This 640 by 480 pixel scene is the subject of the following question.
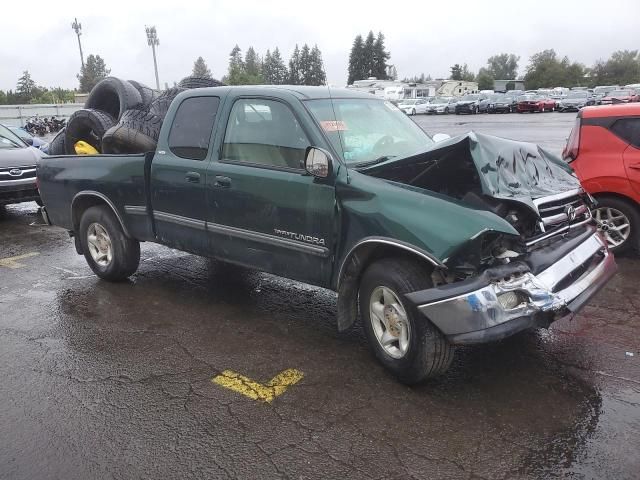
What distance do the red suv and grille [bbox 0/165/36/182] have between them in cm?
859

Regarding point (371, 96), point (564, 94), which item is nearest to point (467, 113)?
point (564, 94)

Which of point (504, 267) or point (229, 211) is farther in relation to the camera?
point (229, 211)

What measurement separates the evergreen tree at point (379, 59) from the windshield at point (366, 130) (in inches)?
4384

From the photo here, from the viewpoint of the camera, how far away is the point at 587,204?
14.6ft

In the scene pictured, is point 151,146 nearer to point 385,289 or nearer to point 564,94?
point 385,289

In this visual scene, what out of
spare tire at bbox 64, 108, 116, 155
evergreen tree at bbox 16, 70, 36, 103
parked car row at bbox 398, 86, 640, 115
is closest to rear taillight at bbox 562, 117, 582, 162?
spare tire at bbox 64, 108, 116, 155

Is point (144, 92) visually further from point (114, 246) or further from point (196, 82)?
point (114, 246)

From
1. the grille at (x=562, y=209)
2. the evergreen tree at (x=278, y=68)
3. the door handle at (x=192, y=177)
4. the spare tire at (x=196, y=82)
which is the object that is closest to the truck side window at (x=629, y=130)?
the grille at (x=562, y=209)

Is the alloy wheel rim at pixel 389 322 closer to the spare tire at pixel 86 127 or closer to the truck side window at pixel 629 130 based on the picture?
the truck side window at pixel 629 130

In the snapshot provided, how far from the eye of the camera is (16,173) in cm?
951

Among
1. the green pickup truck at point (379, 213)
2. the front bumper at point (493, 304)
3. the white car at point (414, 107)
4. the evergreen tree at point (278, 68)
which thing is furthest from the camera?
the evergreen tree at point (278, 68)

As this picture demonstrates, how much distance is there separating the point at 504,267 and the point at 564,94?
50319 mm

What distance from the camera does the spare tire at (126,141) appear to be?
561 cm

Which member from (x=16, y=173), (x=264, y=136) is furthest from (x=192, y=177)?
(x=16, y=173)
